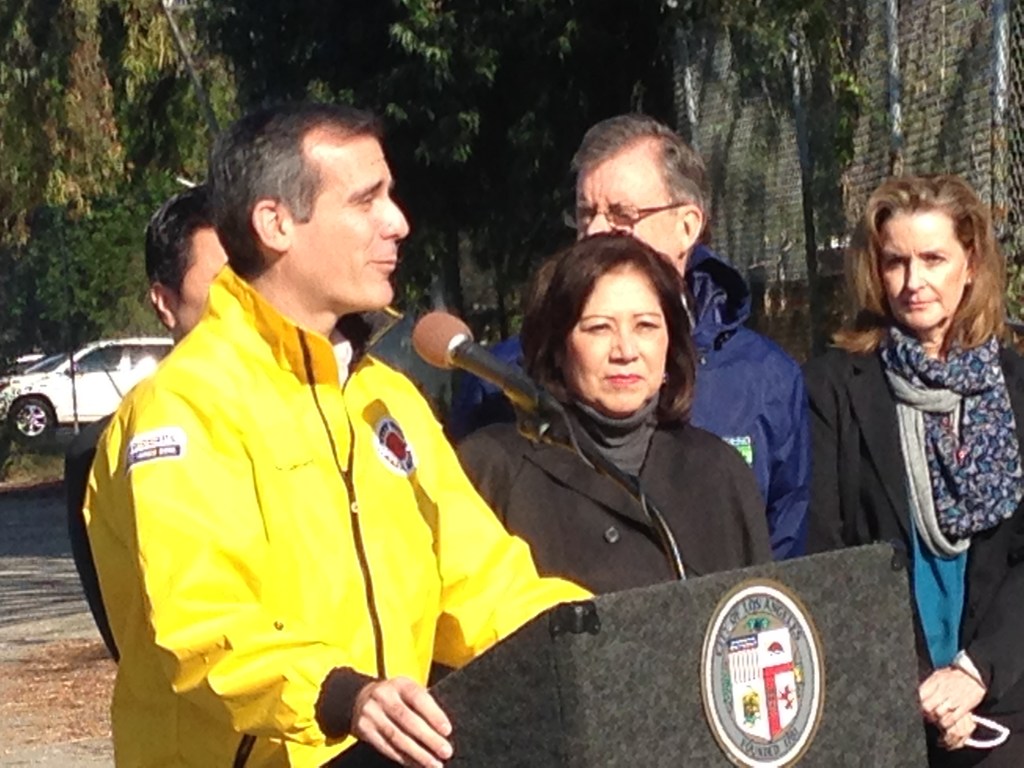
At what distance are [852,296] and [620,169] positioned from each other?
0.57m

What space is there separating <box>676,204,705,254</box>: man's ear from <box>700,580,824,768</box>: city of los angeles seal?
184cm

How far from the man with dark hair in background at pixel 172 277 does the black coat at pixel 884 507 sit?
51.9 inches

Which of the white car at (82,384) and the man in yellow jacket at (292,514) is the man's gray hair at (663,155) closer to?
the man in yellow jacket at (292,514)

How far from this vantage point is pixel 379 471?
10.9 feet

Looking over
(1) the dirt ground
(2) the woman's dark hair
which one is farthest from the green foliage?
(2) the woman's dark hair

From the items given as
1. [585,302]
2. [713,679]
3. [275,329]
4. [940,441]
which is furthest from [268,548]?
[940,441]

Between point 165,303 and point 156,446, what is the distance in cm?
189

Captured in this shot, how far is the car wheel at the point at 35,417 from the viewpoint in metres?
39.8

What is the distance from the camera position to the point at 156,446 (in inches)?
122

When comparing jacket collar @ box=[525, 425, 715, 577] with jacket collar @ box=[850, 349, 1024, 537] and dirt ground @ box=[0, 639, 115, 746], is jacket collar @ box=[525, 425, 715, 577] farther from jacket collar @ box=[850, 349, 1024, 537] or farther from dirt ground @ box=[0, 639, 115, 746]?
dirt ground @ box=[0, 639, 115, 746]

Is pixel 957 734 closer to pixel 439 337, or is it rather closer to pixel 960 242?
pixel 960 242

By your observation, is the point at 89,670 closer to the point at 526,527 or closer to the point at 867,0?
the point at 867,0

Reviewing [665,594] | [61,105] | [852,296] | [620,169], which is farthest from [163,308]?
[61,105]

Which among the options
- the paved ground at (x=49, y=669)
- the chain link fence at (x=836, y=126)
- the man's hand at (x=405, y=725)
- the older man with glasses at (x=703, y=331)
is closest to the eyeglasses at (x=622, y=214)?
the older man with glasses at (x=703, y=331)
